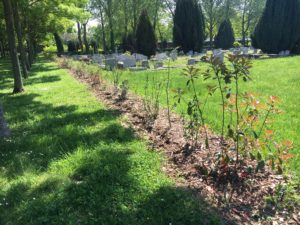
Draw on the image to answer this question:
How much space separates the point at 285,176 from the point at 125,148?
236 centimetres

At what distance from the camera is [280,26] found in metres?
23.8

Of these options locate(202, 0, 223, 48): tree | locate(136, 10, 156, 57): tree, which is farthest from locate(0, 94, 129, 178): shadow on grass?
locate(202, 0, 223, 48): tree

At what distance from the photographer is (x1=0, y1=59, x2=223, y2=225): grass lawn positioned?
2.99 meters

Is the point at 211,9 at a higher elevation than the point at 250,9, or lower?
lower

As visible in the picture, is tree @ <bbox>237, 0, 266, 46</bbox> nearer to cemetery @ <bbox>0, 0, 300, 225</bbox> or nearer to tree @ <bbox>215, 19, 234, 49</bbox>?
tree @ <bbox>215, 19, 234, 49</bbox>

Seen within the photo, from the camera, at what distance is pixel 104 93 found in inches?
370

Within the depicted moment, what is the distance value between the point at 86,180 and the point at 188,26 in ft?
92.2

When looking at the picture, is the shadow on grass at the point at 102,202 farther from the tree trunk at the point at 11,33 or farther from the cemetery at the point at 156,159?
the tree trunk at the point at 11,33

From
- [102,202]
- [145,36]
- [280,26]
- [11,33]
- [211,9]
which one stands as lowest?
[102,202]

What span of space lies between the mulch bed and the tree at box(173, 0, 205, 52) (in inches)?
1021

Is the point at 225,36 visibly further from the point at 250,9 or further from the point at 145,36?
the point at 250,9

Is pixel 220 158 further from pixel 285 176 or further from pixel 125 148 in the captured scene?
pixel 125 148

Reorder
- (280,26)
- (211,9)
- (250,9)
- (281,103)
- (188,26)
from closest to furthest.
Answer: (281,103), (280,26), (188,26), (211,9), (250,9)

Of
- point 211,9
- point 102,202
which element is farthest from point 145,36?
point 211,9
